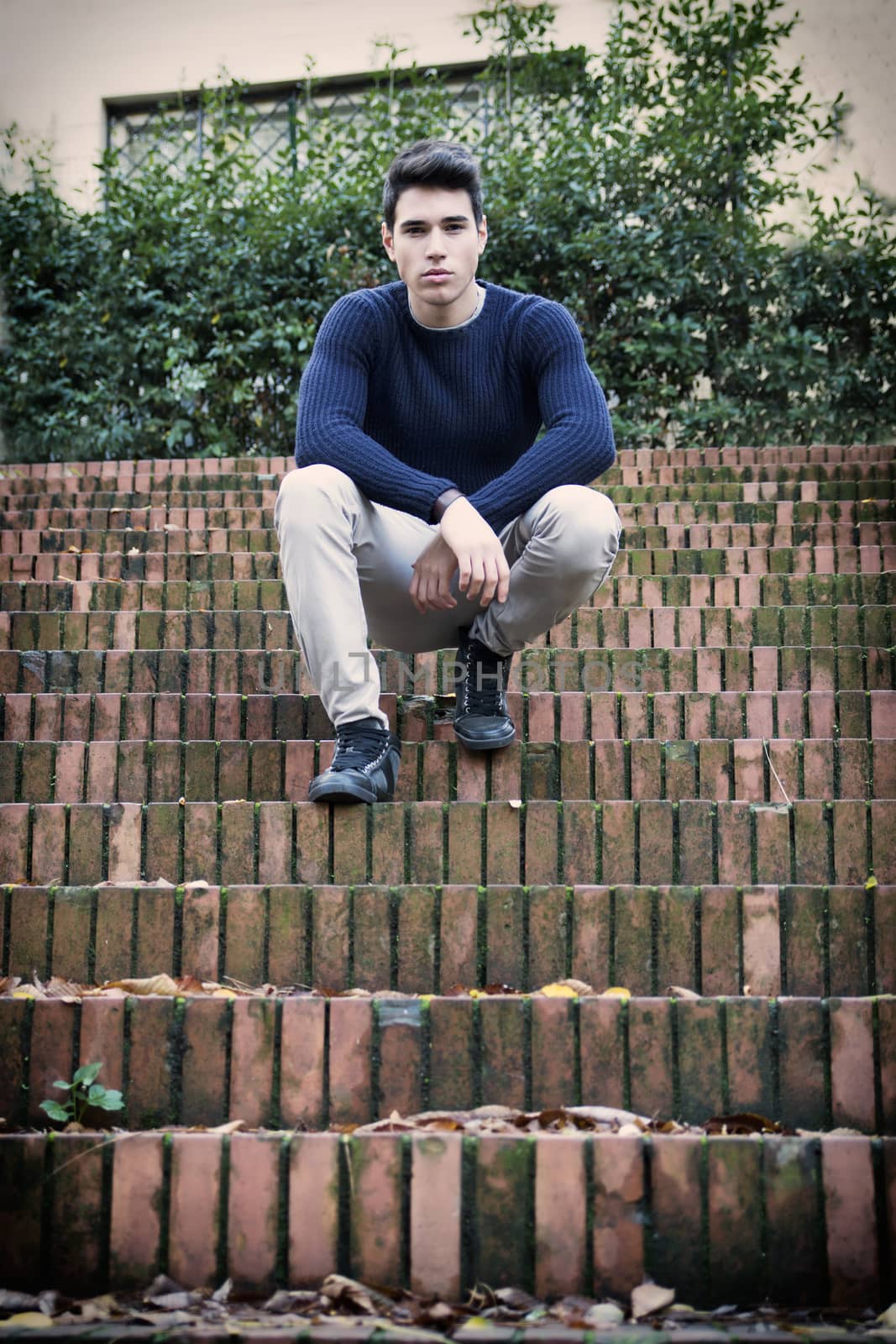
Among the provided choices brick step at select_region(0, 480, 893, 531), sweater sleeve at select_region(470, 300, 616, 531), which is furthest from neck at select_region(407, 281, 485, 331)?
brick step at select_region(0, 480, 893, 531)

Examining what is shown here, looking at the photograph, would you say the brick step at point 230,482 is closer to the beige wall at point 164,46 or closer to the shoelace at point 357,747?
the shoelace at point 357,747

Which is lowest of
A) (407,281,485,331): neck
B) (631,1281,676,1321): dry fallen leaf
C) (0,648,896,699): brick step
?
(631,1281,676,1321): dry fallen leaf

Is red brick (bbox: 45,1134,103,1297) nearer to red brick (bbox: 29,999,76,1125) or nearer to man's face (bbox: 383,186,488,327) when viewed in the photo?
red brick (bbox: 29,999,76,1125)

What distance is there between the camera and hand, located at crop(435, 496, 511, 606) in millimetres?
2217

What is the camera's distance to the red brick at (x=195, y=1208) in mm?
1369

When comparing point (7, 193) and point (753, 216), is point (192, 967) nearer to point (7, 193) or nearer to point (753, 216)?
point (753, 216)

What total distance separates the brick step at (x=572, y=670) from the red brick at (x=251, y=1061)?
4.46ft

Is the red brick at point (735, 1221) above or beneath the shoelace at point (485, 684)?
beneath

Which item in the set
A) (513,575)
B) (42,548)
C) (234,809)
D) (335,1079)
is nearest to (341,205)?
(42,548)

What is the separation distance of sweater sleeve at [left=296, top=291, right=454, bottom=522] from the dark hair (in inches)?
9.2

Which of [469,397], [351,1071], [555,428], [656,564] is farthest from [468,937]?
[656,564]

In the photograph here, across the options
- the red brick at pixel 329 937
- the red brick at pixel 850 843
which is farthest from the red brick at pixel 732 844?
the red brick at pixel 329 937

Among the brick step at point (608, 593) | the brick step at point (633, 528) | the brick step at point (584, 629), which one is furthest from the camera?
the brick step at point (633, 528)

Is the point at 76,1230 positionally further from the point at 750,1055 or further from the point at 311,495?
the point at 311,495
